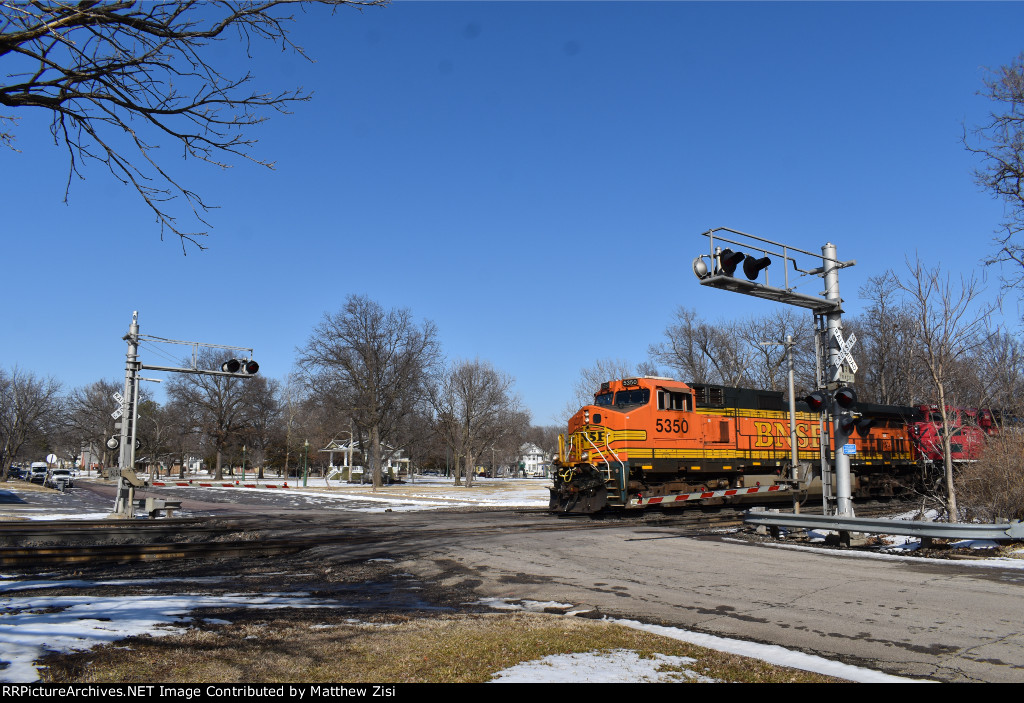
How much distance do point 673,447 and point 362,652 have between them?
16.5 meters

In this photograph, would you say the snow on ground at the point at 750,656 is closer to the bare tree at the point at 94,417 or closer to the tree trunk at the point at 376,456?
the tree trunk at the point at 376,456

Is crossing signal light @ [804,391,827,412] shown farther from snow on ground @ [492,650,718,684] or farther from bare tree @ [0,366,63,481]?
bare tree @ [0,366,63,481]

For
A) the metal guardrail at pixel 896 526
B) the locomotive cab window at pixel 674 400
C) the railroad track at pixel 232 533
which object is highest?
the locomotive cab window at pixel 674 400

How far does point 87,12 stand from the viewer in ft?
14.7

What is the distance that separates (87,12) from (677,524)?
682 inches

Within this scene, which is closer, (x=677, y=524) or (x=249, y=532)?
(x=249, y=532)

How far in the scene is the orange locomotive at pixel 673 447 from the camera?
19844 millimetres

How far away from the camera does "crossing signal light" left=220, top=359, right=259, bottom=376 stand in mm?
25266

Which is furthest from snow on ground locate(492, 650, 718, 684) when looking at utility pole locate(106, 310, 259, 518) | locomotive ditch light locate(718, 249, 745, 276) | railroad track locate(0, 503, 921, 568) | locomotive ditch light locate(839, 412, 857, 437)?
utility pole locate(106, 310, 259, 518)

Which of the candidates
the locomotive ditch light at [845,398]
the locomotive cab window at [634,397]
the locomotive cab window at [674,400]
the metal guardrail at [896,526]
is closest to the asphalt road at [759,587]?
the metal guardrail at [896,526]

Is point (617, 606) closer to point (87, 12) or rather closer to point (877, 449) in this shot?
point (87, 12)

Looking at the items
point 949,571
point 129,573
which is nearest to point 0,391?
point 129,573

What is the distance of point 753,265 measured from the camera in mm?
12094

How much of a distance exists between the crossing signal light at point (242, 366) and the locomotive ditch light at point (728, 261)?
19.5m
